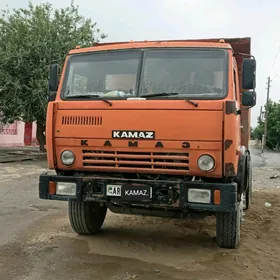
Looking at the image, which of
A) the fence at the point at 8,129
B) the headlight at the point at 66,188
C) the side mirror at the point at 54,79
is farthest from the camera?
the fence at the point at 8,129

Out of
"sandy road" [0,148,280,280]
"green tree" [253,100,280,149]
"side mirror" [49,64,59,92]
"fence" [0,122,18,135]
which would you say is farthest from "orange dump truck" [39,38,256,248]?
"green tree" [253,100,280,149]

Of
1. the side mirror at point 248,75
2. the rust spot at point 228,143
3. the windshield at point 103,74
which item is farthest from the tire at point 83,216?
the side mirror at point 248,75

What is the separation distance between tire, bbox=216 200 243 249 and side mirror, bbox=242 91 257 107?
1.35 m

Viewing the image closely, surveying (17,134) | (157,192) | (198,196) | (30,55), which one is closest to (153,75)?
(157,192)

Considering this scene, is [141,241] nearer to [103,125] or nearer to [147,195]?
[147,195]

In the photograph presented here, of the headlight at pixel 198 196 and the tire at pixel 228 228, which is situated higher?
the headlight at pixel 198 196

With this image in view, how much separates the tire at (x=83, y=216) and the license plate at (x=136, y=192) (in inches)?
45.3

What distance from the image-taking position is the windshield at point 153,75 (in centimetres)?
500

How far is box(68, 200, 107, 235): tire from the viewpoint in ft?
19.1

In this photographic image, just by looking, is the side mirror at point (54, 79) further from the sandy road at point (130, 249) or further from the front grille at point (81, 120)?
the sandy road at point (130, 249)

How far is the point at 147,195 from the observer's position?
4.80 meters

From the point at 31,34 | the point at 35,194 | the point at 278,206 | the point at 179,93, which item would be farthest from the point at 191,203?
the point at 31,34

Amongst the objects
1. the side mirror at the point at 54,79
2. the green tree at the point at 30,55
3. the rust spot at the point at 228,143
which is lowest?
the rust spot at the point at 228,143

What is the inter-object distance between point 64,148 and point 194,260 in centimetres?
211
